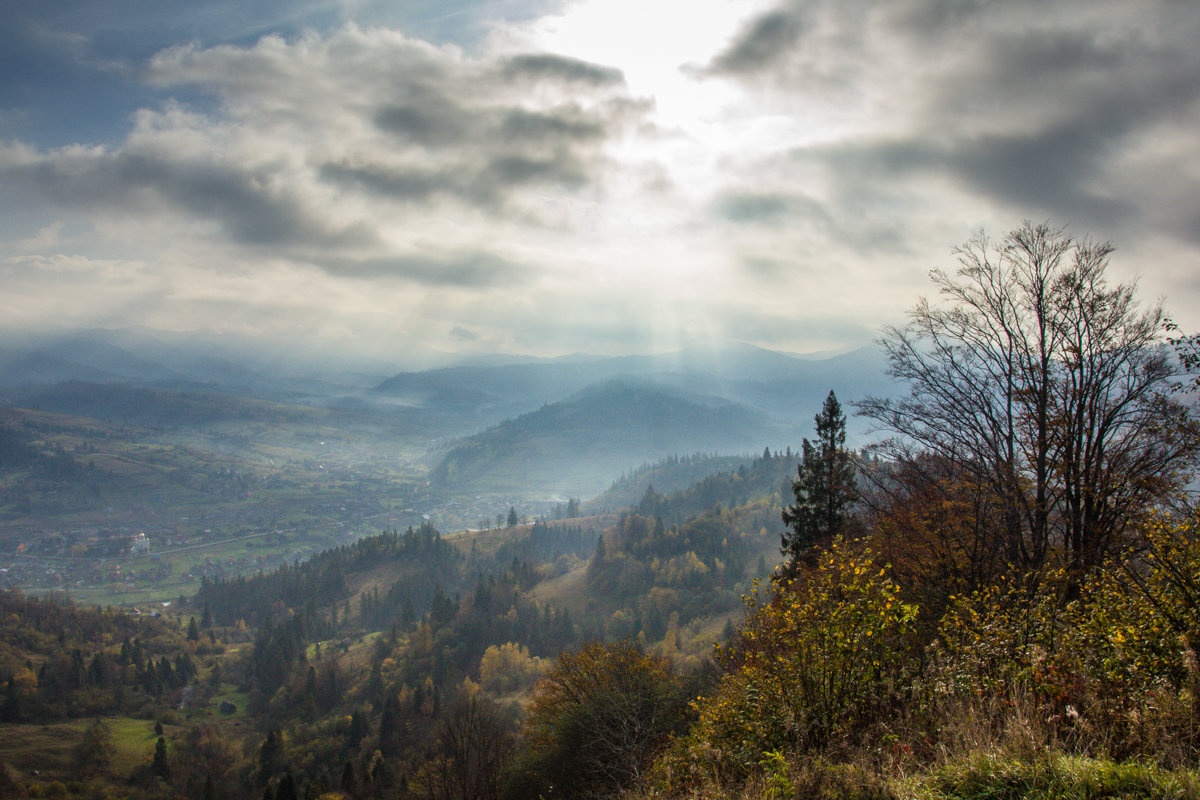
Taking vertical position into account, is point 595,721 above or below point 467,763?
above

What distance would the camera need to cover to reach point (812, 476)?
121ft

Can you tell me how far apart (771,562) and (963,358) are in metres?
154

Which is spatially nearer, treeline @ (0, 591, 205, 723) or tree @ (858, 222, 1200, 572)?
tree @ (858, 222, 1200, 572)

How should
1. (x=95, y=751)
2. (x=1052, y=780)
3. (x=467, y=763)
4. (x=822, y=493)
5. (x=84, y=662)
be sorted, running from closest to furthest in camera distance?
(x=1052, y=780) < (x=822, y=493) < (x=467, y=763) < (x=95, y=751) < (x=84, y=662)

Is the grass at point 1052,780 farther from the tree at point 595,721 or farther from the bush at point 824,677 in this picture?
the tree at point 595,721

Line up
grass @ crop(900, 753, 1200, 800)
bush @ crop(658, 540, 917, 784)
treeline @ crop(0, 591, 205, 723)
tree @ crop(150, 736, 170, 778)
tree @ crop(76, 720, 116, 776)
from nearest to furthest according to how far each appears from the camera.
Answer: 1. grass @ crop(900, 753, 1200, 800)
2. bush @ crop(658, 540, 917, 784)
3. tree @ crop(76, 720, 116, 776)
4. tree @ crop(150, 736, 170, 778)
5. treeline @ crop(0, 591, 205, 723)

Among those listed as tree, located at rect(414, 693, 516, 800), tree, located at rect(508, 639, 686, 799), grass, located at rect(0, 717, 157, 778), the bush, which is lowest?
grass, located at rect(0, 717, 157, 778)

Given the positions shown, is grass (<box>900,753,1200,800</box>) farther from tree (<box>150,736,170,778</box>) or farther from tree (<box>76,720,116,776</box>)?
tree (<box>76,720,116,776</box>)

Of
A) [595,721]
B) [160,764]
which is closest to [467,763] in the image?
[595,721]

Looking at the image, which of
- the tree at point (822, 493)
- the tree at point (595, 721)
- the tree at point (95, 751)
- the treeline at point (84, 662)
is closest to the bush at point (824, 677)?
the tree at point (595, 721)

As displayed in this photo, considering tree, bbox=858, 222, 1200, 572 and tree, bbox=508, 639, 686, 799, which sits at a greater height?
tree, bbox=858, 222, 1200, 572

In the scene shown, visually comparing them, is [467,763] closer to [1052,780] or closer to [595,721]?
[595,721]

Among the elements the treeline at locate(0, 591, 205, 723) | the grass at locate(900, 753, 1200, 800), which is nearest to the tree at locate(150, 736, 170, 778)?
the treeline at locate(0, 591, 205, 723)

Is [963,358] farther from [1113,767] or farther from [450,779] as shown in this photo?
[450,779]
